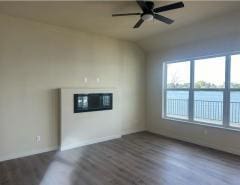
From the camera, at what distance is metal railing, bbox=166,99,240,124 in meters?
4.16

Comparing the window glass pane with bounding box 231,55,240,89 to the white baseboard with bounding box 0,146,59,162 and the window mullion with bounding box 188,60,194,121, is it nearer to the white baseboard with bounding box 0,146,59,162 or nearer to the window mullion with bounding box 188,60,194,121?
the window mullion with bounding box 188,60,194,121

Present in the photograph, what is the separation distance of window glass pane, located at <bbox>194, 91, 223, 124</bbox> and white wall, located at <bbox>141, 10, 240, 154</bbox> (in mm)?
271

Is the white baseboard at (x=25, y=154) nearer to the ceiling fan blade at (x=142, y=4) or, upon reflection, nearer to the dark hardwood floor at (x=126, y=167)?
the dark hardwood floor at (x=126, y=167)

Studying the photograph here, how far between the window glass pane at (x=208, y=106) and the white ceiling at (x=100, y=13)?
5.91 ft

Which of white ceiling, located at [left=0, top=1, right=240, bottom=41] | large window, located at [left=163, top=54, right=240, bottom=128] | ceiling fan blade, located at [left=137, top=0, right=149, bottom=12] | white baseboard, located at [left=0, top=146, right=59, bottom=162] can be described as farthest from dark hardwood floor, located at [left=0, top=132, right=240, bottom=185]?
white ceiling, located at [left=0, top=1, right=240, bottom=41]

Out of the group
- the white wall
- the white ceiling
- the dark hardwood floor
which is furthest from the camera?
the white wall

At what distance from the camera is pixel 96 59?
495cm

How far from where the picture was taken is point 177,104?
Result: 5344 millimetres

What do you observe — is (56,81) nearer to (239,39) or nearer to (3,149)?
(3,149)

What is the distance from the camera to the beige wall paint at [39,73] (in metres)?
3.67

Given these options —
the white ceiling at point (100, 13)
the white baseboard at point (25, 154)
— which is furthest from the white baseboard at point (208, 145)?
the white baseboard at point (25, 154)

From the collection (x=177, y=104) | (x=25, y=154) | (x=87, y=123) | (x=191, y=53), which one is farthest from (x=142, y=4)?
(x=25, y=154)

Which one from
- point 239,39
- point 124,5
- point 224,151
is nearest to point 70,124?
point 124,5

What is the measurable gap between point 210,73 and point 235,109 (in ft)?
3.30
